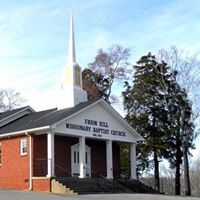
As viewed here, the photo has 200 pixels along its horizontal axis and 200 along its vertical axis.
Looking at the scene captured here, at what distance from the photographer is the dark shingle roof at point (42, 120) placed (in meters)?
34.2

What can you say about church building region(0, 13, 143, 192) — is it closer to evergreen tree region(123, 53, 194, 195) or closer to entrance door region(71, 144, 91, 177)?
entrance door region(71, 144, 91, 177)

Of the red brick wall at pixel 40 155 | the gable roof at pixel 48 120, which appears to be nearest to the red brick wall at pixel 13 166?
the red brick wall at pixel 40 155

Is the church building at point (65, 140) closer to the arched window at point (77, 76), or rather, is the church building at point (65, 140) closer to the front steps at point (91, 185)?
the arched window at point (77, 76)

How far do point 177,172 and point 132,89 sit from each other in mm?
9241

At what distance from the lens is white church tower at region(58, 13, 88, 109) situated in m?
38.3

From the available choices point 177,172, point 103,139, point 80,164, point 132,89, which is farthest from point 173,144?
point 80,164

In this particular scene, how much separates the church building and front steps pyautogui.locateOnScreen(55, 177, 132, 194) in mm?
904

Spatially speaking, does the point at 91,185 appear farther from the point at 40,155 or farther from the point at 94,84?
the point at 94,84

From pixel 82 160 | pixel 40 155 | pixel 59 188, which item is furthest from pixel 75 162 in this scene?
pixel 59 188

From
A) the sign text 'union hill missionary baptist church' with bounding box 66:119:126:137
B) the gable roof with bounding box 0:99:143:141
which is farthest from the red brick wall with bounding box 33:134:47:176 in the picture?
the sign text 'union hill missionary baptist church' with bounding box 66:119:126:137

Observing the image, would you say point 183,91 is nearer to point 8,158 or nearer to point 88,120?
point 88,120

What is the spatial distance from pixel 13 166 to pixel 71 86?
7614mm

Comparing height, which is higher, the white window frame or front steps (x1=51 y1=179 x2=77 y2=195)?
the white window frame

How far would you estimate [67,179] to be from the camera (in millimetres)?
32250
